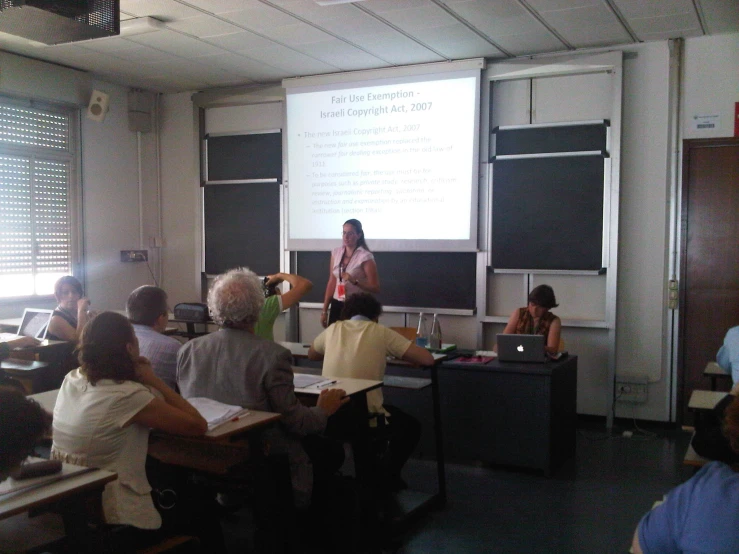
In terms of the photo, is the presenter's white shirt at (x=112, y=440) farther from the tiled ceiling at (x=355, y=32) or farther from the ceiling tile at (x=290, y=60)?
the ceiling tile at (x=290, y=60)

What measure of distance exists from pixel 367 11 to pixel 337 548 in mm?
3406

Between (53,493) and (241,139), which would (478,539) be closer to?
(53,493)

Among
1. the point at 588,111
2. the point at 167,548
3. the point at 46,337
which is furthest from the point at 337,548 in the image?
the point at 588,111

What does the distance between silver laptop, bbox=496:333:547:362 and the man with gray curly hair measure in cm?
174

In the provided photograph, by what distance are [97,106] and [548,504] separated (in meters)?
5.24

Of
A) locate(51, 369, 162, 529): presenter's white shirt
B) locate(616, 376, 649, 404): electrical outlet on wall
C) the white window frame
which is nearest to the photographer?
locate(51, 369, 162, 529): presenter's white shirt

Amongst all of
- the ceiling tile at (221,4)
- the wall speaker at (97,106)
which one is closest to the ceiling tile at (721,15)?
the ceiling tile at (221,4)

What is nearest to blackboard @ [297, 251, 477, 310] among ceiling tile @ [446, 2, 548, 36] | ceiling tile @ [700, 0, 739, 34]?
ceiling tile @ [446, 2, 548, 36]

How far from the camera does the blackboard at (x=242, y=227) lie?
675 cm

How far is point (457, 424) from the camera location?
4441 mm

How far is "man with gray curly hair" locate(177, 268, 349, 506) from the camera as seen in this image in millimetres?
2631

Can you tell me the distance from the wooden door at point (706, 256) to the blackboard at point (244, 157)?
358cm

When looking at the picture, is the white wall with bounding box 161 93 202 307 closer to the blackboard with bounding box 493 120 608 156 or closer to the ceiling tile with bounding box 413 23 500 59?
the ceiling tile with bounding box 413 23 500 59

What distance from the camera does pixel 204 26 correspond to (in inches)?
201
